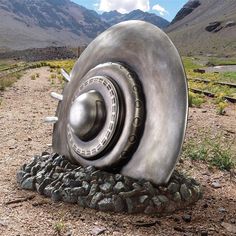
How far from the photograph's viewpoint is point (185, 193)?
570 centimetres

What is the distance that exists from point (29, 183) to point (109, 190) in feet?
4.53

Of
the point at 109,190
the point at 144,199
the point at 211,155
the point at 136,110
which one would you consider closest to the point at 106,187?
the point at 109,190

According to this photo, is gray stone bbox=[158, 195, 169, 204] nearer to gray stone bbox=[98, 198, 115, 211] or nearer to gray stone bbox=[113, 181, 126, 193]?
gray stone bbox=[113, 181, 126, 193]

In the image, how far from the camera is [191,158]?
7.98m

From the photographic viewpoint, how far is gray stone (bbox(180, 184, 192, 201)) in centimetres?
568

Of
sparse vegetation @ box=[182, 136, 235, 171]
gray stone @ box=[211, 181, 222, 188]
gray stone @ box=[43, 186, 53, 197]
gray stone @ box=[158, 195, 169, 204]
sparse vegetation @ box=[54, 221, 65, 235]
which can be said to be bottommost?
sparse vegetation @ box=[54, 221, 65, 235]

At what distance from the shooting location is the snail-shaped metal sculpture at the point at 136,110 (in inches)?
209

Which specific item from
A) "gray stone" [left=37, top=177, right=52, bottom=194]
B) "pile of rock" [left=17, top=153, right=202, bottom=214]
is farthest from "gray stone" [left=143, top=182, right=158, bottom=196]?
"gray stone" [left=37, top=177, right=52, bottom=194]

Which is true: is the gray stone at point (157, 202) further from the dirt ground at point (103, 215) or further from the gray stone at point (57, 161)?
the gray stone at point (57, 161)

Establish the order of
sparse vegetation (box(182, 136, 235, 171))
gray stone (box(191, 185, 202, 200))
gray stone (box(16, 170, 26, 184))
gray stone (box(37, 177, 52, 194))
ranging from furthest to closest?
sparse vegetation (box(182, 136, 235, 171))
gray stone (box(16, 170, 26, 184))
gray stone (box(37, 177, 52, 194))
gray stone (box(191, 185, 202, 200))

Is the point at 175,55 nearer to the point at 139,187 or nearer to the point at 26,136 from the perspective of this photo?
the point at 139,187

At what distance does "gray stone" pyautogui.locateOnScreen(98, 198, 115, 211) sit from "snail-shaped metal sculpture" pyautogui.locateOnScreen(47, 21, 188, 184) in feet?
1.56

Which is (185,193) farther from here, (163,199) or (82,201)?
(82,201)

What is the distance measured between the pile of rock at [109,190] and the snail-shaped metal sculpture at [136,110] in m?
0.16
